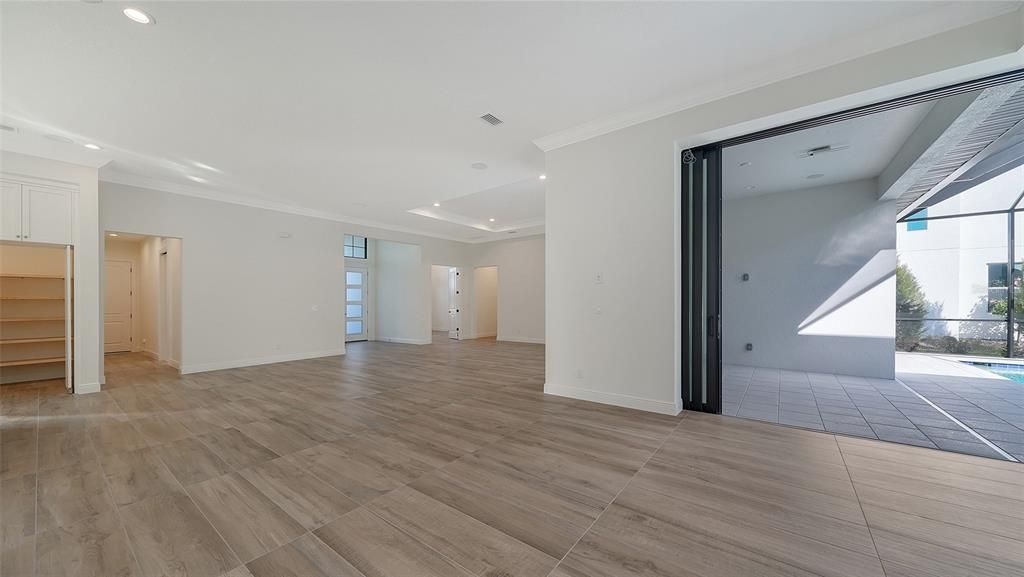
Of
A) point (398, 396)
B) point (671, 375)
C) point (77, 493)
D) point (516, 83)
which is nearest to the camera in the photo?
point (77, 493)

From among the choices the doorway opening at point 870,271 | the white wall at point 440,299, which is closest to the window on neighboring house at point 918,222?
the doorway opening at point 870,271

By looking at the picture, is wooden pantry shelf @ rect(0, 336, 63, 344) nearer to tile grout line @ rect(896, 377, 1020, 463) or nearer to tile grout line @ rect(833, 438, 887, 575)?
tile grout line @ rect(833, 438, 887, 575)

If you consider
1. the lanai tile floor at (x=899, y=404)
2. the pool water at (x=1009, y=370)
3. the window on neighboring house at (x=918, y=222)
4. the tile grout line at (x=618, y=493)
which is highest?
the window on neighboring house at (x=918, y=222)

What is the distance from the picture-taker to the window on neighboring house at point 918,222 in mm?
6852

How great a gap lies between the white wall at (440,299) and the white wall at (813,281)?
887 cm

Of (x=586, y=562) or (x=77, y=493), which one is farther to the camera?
(x=77, y=493)

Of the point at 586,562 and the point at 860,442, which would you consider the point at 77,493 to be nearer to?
the point at 586,562

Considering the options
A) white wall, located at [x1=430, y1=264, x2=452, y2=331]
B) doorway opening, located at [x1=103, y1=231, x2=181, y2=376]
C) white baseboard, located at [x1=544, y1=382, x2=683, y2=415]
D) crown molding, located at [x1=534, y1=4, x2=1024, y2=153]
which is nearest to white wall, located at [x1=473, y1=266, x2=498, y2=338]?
white wall, located at [x1=430, y1=264, x2=452, y2=331]

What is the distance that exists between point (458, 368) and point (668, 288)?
3881mm

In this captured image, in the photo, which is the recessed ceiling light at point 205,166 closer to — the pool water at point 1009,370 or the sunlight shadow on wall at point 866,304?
the sunlight shadow on wall at point 866,304

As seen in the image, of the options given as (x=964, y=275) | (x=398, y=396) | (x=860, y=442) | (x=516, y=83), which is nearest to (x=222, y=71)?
(x=516, y=83)

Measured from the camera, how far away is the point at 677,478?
89.9 inches

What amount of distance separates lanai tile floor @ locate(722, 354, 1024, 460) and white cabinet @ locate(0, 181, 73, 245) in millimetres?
8156

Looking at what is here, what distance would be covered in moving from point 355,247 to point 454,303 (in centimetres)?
335
